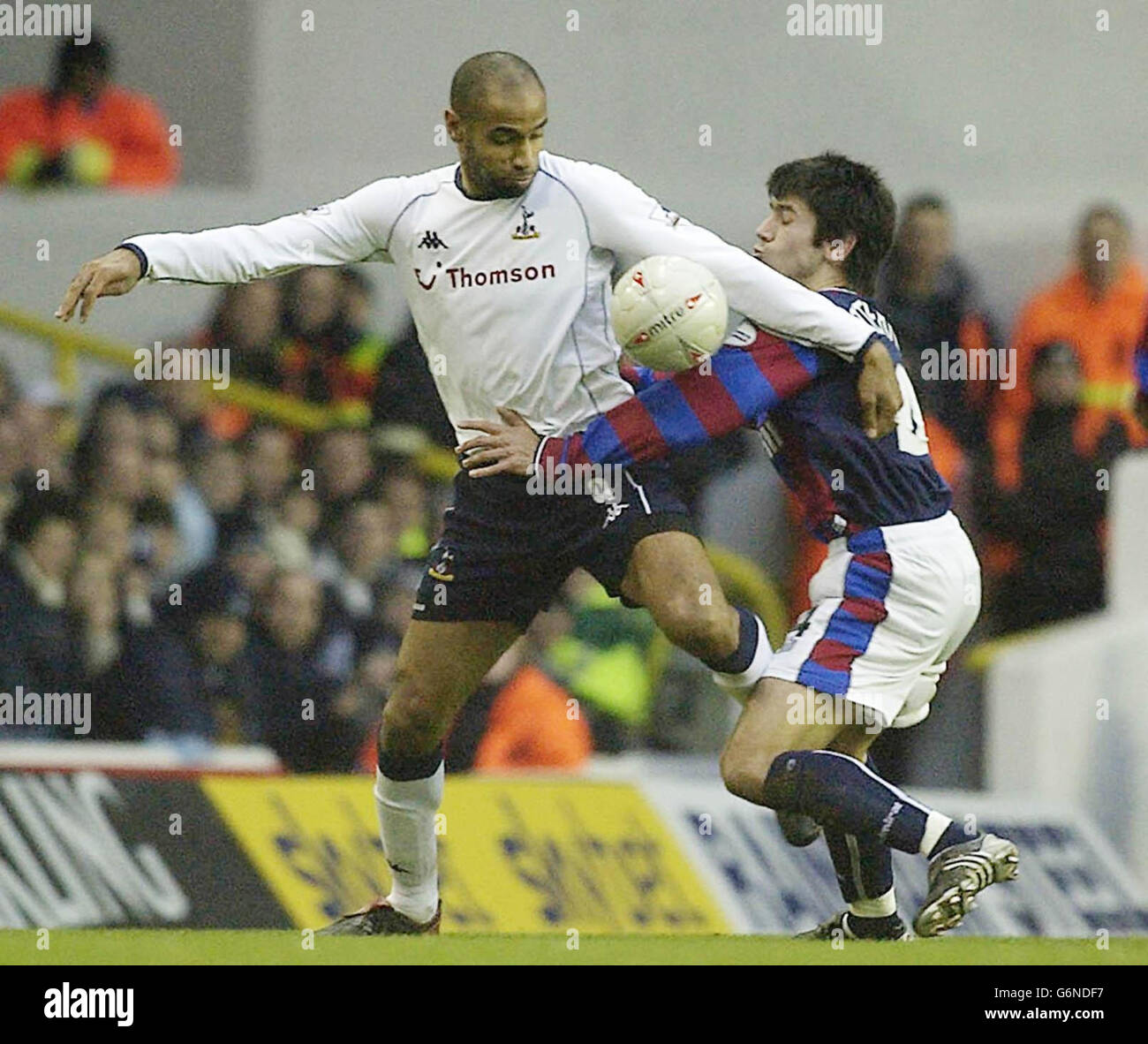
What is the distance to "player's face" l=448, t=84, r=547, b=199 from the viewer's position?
6293 mm

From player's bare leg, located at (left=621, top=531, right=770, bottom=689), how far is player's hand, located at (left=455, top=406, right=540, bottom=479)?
386 millimetres

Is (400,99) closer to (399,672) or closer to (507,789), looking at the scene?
(507,789)

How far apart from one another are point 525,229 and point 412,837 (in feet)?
5.71

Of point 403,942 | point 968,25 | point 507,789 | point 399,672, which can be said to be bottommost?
point 507,789

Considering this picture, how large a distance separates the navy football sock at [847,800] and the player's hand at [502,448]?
1.01 m

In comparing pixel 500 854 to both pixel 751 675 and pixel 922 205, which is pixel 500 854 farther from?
pixel 922 205

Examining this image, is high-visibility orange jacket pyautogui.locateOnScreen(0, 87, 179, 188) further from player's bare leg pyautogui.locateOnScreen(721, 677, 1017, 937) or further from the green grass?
player's bare leg pyautogui.locateOnScreen(721, 677, 1017, 937)

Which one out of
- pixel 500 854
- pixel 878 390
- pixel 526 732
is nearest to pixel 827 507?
pixel 878 390

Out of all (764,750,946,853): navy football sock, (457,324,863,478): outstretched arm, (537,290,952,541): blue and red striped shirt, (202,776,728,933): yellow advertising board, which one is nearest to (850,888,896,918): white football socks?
(764,750,946,853): navy football sock

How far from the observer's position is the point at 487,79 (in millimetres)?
6285
